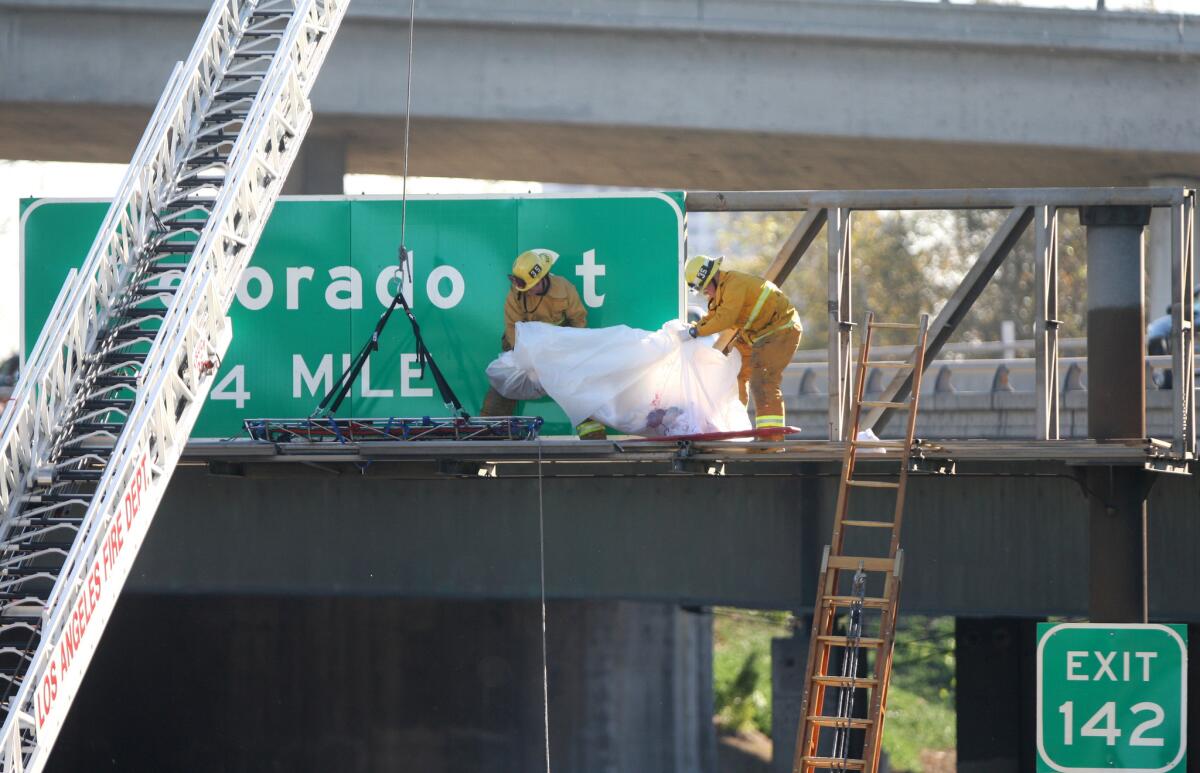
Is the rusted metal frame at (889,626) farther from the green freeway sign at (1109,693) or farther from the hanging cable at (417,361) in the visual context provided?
the hanging cable at (417,361)

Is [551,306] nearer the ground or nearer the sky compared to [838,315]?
nearer the sky

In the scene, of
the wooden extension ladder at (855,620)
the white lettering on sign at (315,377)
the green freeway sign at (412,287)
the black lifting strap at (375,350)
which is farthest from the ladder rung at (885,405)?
the white lettering on sign at (315,377)

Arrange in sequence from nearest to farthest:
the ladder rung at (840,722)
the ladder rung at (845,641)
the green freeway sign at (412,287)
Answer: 1. the ladder rung at (840,722)
2. the ladder rung at (845,641)
3. the green freeway sign at (412,287)

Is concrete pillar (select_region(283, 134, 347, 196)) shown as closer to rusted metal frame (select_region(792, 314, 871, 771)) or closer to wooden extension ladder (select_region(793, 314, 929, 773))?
wooden extension ladder (select_region(793, 314, 929, 773))

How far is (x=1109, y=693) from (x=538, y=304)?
557 centimetres

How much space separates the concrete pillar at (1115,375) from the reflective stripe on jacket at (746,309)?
2.43m

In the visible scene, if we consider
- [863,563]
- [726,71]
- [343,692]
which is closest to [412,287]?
[863,563]

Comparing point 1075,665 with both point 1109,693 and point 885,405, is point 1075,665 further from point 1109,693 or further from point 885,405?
point 885,405

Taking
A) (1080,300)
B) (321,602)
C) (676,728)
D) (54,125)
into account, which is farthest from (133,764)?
(1080,300)

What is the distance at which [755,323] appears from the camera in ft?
45.5

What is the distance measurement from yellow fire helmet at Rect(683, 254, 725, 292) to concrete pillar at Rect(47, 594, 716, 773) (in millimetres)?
12622

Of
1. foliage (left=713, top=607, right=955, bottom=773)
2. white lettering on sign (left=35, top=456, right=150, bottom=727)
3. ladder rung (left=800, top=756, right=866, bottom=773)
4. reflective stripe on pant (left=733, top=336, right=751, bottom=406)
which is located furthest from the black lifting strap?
foliage (left=713, top=607, right=955, bottom=773)

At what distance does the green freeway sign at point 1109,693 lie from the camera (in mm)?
11406

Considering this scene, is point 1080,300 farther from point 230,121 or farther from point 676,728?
point 230,121
